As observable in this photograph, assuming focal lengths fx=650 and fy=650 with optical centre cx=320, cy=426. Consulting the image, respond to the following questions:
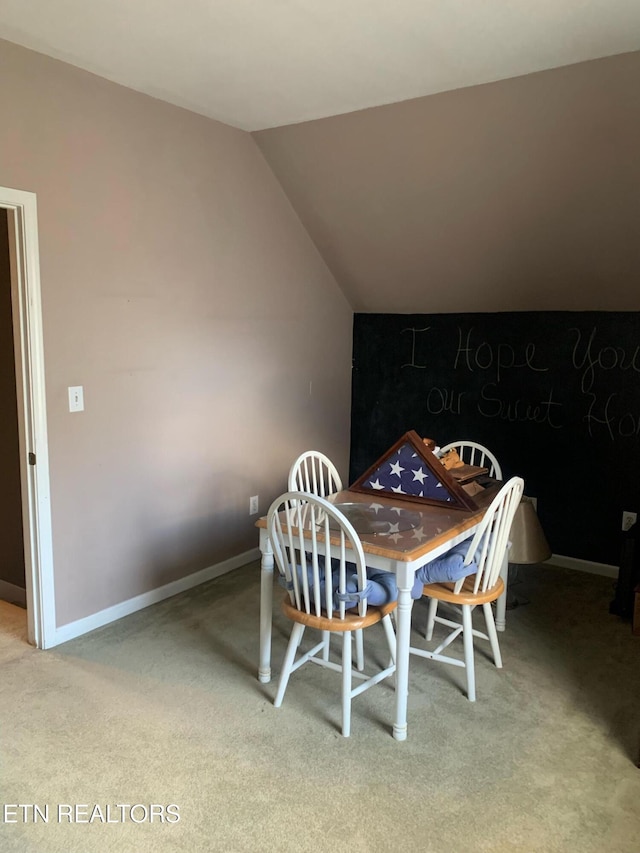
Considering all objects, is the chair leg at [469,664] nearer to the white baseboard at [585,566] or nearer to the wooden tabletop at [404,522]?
the wooden tabletop at [404,522]

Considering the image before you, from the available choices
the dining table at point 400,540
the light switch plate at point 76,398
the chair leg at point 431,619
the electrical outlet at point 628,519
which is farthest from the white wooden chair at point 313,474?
the electrical outlet at point 628,519

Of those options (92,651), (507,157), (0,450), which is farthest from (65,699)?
(507,157)

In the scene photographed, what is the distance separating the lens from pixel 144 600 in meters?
3.28

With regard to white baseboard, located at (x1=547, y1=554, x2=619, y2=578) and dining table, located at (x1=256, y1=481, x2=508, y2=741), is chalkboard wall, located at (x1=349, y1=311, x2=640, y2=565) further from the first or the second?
dining table, located at (x1=256, y1=481, x2=508, y2=741)

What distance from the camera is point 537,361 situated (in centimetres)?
389

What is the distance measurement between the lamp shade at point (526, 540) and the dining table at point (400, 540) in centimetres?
23

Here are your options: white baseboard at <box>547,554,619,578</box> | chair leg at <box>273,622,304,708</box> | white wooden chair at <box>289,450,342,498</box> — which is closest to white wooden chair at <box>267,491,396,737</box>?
chair leg at <box>273,622,304,708</box>

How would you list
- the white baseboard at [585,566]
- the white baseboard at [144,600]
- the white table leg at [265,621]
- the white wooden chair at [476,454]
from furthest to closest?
the white baseboard at [585,566]
the white wooden chair at [476,454]
the white baseboard at [144,600]
the white table leg at [265,621]

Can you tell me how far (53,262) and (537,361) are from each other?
2.70 meters

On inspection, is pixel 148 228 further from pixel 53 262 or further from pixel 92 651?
pixel 92 651

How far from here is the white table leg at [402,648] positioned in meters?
2.19

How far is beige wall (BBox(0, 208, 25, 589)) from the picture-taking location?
3.16 metres

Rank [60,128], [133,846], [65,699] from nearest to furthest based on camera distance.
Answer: [133,846] < [65,699] < [60,128]

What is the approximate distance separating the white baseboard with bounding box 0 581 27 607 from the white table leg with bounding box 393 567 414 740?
205 centimetres
